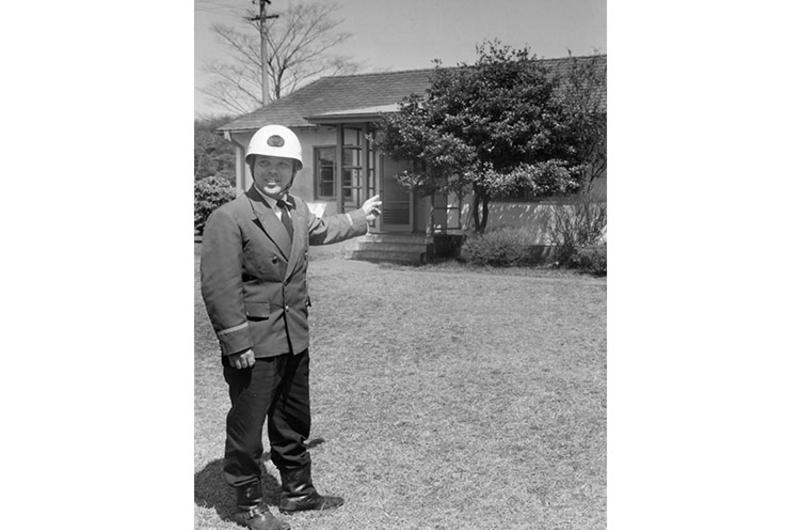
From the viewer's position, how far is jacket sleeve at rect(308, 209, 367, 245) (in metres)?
3.23

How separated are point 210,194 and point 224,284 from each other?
2.66ft

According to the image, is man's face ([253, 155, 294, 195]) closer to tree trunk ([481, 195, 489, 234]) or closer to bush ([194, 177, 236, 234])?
bush ([194, 177, 236, 234])

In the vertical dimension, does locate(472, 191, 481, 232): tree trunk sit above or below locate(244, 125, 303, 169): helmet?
below

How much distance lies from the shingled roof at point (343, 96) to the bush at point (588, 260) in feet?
3.56

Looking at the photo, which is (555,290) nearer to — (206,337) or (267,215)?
(206,337)

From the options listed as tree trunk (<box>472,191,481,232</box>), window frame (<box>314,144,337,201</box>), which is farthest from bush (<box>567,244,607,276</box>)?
window frame (<box>314,144,337,201</box>)

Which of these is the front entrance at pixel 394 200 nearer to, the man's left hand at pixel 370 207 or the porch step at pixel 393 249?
the porch step at pixel 393 249

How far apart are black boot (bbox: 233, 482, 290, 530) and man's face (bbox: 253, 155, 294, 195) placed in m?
1.08

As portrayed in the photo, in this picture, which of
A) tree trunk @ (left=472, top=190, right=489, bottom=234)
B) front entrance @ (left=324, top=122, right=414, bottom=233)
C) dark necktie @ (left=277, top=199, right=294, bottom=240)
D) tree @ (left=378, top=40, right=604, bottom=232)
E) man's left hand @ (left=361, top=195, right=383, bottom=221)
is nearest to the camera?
dark necktie @ (left=277, top=199, right=294, bottom=240)

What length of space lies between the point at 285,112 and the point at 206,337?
5.09ft

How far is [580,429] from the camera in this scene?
4016 millimetres

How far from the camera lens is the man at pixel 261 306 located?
293 cm

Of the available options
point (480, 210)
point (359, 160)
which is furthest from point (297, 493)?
point (480, 210)
